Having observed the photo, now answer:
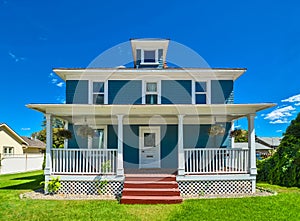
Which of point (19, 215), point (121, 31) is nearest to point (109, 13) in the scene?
point (121, 31)

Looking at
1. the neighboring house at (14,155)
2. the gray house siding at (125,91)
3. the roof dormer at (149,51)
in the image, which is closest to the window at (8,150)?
the neighboring house at (14,155)

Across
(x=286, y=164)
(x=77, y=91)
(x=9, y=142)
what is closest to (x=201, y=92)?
(x=286, y=164)

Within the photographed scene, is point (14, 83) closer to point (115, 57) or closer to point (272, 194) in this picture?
point (115, 57)

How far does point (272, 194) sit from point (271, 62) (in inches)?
721

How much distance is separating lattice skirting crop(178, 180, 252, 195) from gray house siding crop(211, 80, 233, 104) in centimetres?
460

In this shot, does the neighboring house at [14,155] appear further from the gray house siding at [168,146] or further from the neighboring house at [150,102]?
the gray house siding at [168,146]

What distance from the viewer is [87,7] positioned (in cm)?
1528

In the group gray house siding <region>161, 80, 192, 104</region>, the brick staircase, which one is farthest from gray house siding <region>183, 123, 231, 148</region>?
the brick staircase

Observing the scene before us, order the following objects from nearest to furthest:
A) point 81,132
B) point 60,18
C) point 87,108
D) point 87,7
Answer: point 87,108
point 81,132
point 87,7
point 60,18

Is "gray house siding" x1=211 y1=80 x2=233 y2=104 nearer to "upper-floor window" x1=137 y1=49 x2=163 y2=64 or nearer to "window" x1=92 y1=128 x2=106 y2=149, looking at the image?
"upper-floor window" x1=137 y1=49 x2=163 y2=64

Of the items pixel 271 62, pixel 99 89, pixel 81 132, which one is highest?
pixel 271 62

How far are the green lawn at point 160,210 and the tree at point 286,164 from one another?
122 inches

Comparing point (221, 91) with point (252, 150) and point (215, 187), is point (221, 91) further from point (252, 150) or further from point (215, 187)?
point (215, 187)

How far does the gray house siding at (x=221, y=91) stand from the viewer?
12789mm
